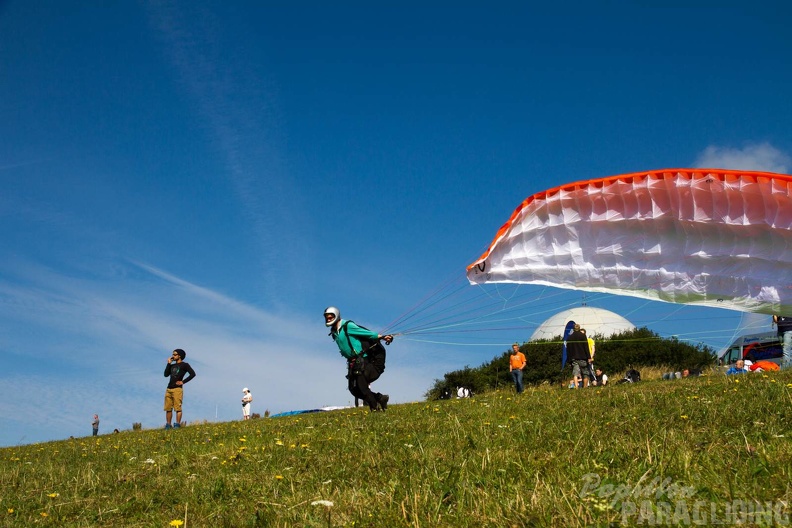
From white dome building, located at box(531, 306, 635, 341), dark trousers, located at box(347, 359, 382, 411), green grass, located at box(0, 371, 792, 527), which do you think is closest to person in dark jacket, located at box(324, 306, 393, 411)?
dark trousers, located at box(347, 359, 382, 411)

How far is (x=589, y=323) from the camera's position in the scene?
6162 centimetres

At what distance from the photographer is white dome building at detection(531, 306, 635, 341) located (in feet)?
203

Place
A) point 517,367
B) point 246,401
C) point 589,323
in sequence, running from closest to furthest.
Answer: point 517,367, point 246,401, point 589,323

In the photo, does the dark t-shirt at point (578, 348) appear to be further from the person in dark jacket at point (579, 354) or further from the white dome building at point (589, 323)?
the white dome building at point (589, 323)

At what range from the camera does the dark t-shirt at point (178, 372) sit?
1944 centimetres

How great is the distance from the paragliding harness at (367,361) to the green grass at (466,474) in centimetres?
343

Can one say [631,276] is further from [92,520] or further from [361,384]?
[92,520]

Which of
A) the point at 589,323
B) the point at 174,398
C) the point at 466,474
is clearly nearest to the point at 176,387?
the point at 174,398

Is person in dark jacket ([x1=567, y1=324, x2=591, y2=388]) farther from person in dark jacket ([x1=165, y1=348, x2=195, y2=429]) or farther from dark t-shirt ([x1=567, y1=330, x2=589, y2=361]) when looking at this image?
person in dark jacket ([x1=165, y1=348, x2=195, y2=429])

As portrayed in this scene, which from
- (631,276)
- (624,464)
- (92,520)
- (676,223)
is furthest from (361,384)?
(624,464)

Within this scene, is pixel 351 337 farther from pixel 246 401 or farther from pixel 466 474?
pixel 246 401

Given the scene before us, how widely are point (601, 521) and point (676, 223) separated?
7.54 meters

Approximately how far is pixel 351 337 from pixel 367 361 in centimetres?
59

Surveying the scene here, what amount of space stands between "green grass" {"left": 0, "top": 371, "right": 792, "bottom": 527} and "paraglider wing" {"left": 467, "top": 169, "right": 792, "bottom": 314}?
6.14ft
